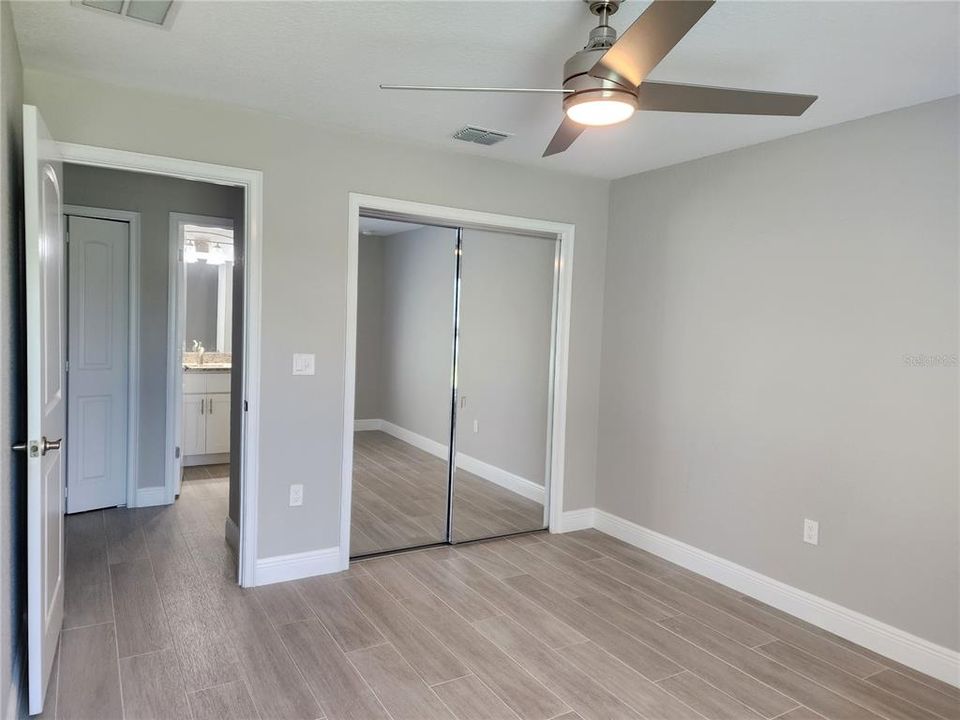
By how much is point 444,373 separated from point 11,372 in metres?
2.35

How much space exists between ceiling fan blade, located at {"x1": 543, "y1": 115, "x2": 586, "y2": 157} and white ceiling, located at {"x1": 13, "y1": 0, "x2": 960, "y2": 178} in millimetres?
271

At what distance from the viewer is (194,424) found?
564 cm

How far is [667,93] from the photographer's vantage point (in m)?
2.00

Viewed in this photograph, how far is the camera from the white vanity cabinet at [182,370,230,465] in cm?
558

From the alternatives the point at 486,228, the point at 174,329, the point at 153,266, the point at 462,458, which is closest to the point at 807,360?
the point at 486,228

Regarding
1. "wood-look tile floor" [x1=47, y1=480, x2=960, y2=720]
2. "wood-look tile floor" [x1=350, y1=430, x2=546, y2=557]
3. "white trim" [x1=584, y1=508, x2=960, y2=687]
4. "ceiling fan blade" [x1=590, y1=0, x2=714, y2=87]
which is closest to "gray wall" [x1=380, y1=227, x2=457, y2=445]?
"wood-look tile floor" [x1=350, y1=430, x2=546, y2=557]

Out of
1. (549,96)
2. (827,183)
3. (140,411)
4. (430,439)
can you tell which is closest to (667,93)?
(549,96)

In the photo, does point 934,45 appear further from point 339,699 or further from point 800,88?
point 339,699

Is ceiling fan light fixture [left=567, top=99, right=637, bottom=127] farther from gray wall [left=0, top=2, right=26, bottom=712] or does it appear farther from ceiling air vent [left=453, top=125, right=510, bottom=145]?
gray wall [left=0, top=2, right=26, bottom=712]

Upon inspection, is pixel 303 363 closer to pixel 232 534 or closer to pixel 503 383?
pixel 232 534

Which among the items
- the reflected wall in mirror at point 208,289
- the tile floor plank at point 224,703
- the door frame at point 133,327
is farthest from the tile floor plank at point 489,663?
the reflected wall in mirror at point 208,289

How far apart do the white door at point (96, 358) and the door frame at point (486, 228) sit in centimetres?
197

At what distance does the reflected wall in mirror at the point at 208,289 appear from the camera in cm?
607

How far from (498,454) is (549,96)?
238 centimetres
